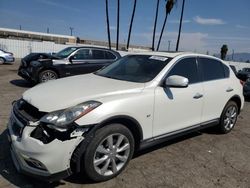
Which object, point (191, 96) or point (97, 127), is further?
point (191, 96)

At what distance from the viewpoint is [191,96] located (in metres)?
4.07

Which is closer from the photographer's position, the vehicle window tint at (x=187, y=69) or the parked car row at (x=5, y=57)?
the vehicle window tint at (x=187, y=69)

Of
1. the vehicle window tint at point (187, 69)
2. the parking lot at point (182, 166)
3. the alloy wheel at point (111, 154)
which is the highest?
the vehicle window tint at point (187, 69)

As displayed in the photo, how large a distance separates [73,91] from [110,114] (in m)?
0.64

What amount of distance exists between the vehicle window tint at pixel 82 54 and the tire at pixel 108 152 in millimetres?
6853

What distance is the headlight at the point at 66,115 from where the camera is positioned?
2695 mm

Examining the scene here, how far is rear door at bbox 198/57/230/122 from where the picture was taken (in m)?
4.48

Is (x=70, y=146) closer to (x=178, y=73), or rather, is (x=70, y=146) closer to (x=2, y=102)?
(x=178, y=73)

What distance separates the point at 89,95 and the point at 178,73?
1666 mm

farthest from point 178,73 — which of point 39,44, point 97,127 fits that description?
point 39,44

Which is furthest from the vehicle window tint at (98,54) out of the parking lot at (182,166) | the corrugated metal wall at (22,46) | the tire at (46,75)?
the corrugated metal wall at (22,46)

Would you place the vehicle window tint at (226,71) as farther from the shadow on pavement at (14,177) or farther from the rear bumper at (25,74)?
the rear bumper at (25,74)

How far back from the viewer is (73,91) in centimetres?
322

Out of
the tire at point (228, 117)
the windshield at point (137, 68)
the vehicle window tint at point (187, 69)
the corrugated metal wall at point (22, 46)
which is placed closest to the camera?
the windshield at point (137, 68)
